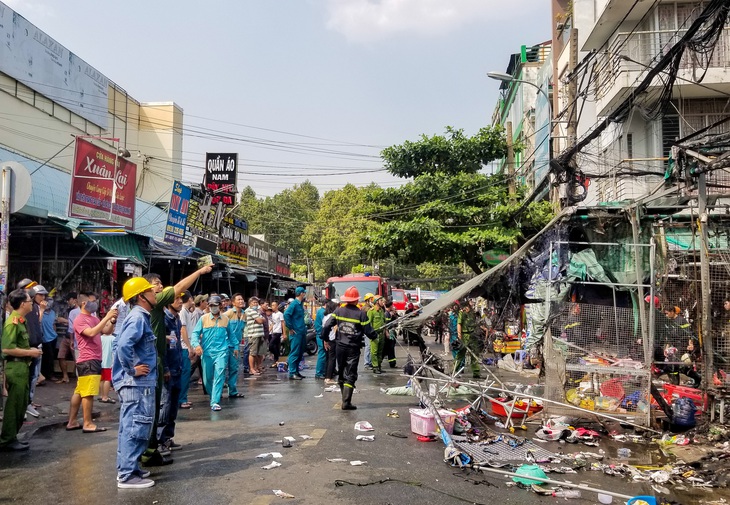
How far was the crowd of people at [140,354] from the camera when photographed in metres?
5.36

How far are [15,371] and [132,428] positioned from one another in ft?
7.37

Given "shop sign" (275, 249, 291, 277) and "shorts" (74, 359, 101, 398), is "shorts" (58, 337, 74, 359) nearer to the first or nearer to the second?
"shorts" (74, 359, 101, 398)

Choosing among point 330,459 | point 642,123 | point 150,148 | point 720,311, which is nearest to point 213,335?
point 330,459

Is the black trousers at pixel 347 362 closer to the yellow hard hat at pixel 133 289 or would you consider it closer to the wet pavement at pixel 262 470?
the wet pavement at pixel 262 470

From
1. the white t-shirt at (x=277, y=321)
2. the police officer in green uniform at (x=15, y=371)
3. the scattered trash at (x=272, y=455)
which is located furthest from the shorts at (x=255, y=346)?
the scattered trash at (x=272, y=455)

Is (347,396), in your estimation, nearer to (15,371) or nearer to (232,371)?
(232,371)

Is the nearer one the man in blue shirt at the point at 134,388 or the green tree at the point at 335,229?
the man in blue shirt at the point at 134,388

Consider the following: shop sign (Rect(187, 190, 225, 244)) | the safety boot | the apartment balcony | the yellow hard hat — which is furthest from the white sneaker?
the apartment balcony

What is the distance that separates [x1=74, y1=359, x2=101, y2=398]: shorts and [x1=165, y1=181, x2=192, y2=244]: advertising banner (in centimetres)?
933

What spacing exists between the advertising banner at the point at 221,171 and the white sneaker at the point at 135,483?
17.8 metres

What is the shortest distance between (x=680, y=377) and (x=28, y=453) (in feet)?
33.3

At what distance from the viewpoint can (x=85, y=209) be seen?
507 inches

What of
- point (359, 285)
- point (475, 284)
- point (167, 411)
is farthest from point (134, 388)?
point (359, 285)

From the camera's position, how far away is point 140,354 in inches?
213
